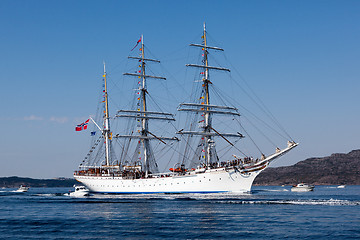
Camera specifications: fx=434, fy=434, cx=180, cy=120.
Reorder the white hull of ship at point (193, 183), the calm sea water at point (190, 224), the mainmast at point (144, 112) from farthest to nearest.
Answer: the mainmast at point (144, 112) → the white hull of ship at point (193, 183) → the calm sea water at point (190, 224)

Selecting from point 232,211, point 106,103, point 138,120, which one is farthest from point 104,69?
point 232,211

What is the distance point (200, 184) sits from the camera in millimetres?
88250

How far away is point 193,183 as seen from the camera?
89.3 m

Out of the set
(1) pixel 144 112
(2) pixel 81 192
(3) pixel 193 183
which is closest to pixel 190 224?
(3) pixel 193 183

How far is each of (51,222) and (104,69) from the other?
73897 mm

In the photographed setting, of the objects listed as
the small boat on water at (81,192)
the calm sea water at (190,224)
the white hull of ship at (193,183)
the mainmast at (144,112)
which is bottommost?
the calm sea water at (190,224)

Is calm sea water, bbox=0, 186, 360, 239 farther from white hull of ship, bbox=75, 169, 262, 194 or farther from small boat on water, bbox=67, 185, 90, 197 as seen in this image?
small boat on water, bbox=67, 185, 90, 197

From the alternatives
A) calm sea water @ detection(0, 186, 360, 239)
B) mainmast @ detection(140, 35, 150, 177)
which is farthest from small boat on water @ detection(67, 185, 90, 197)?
calm sea water @ detection(0, 186, 360, 239)

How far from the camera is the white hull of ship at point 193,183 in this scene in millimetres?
86500

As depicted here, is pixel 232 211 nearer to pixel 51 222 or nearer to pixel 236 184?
pixel 51 222

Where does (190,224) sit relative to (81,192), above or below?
below

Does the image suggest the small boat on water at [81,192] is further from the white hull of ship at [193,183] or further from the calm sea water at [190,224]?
the calm sea water at [190,224]

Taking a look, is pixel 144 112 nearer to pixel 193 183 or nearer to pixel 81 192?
pixel 193 183

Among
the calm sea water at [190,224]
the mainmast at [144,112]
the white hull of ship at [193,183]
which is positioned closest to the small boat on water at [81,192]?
the white hull of ship at [193,183]
